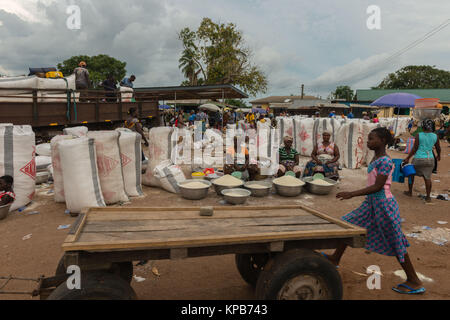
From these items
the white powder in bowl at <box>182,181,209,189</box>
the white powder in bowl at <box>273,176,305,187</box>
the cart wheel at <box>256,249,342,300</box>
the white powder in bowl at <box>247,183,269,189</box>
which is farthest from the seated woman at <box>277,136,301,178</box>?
the cart wheel at <box>256,249,342,300</box>

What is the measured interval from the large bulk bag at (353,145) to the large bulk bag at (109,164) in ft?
21.4

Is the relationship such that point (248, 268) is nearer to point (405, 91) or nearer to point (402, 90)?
point (405, 91)

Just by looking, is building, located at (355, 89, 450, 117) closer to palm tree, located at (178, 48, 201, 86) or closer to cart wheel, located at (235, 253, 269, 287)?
palm tree, located at (178, 48, 201, 86)

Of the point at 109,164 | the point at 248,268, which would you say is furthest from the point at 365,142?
the point at 248,268

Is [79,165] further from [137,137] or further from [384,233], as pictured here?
[384,233]

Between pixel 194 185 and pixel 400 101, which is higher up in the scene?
pixel 400 101

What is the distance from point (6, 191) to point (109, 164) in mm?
1508

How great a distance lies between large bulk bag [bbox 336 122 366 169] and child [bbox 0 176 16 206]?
8012 mm

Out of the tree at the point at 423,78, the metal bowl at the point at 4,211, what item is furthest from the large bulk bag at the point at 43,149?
the tree at the point at 423,78

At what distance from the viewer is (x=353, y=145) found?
8570 millimetres

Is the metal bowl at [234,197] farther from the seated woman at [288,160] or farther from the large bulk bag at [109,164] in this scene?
the large bulk bag at [109,164]

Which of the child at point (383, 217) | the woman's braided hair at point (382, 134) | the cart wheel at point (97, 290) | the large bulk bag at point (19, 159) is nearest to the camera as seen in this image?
the cart wheel at point (97, 290)

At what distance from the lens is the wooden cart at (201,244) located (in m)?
1.69
